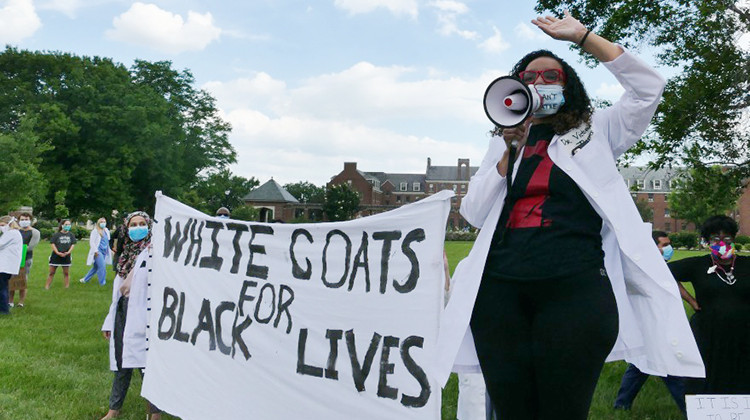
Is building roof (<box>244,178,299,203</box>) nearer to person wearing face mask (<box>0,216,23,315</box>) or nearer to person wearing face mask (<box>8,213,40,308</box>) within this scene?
person wearing face mask (<box>8,213,40,308</box>)

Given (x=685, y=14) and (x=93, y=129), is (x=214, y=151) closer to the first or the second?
(x=93, y=129)

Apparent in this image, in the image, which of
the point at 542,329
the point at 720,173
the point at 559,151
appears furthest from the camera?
the point at 720,173

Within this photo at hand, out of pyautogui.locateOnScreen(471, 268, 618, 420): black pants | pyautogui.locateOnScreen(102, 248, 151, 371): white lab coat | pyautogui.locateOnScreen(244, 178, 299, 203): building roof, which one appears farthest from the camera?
pyautogui.locateOnScreen(244, 178, 299, 203): building roof

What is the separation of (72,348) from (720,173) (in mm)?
13426

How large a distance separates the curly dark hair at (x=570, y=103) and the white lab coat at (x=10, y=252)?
41.3ft

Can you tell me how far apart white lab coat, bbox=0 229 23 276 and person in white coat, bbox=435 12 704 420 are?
490 inches

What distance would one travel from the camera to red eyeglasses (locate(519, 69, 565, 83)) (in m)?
2.64

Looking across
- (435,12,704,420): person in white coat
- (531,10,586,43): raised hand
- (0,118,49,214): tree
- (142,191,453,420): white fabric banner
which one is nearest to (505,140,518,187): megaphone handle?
(435,12,704,420): person in white coat

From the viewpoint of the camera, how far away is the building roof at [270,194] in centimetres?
11512

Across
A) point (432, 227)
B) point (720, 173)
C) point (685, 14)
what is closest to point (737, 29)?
point (685, 14)

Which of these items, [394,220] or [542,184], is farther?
[394,220]

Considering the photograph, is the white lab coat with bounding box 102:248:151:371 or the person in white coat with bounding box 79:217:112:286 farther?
the person in white coat with bounding box 79:217:112:286

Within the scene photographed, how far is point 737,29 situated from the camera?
1230 cm

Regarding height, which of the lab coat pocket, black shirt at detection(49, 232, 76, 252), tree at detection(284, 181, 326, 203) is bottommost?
black shirt at detection(49, 232, 76, 252)
